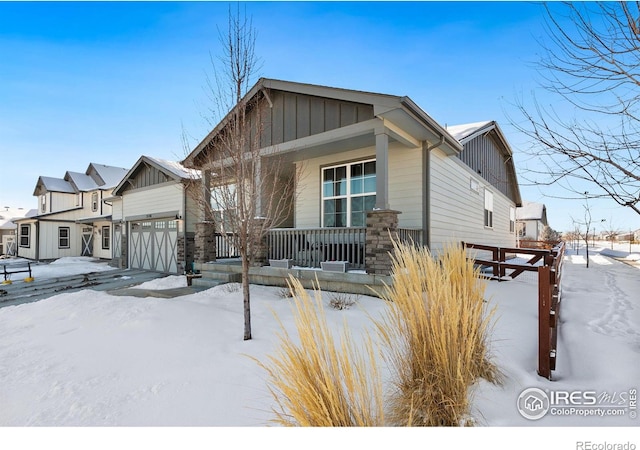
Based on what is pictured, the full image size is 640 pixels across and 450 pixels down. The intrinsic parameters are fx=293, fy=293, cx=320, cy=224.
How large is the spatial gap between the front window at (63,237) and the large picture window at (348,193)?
2067cm

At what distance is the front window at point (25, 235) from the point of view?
2081 cm

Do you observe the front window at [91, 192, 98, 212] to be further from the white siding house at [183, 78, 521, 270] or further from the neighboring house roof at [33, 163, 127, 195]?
the white siding house at [183, 78, 521, 270]

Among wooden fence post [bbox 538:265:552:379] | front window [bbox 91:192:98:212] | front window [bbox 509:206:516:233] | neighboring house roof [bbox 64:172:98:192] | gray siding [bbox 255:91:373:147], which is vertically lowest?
wooden fence post [bbox 538:265:552:379]

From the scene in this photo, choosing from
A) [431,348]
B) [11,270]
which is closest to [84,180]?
[11,270]

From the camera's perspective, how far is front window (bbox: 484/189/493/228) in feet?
38.1

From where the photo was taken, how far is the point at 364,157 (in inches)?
309

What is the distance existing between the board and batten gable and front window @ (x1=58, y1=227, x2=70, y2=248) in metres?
23.6

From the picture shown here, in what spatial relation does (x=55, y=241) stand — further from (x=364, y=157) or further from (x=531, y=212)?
(x=531, y=212)

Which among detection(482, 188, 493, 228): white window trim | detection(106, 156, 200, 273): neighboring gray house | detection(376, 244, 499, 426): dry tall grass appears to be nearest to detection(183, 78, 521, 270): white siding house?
detection(482, 188, 493, 228): white window trim

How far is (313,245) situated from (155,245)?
31.3ft

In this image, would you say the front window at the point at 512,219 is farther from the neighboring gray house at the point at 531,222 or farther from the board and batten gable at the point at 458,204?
the neighboring gray house at the point at 531,222
